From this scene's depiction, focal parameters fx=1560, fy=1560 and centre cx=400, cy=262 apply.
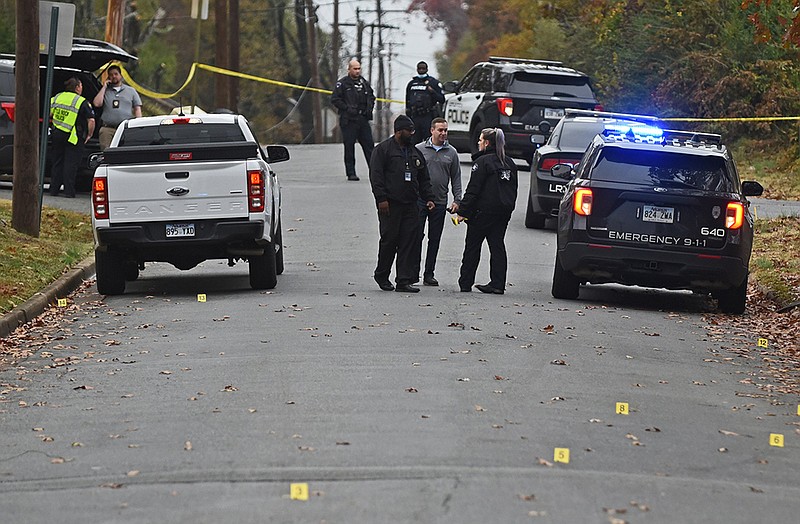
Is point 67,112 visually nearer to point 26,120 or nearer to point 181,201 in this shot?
point 26,120

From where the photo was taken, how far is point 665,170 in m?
15.3

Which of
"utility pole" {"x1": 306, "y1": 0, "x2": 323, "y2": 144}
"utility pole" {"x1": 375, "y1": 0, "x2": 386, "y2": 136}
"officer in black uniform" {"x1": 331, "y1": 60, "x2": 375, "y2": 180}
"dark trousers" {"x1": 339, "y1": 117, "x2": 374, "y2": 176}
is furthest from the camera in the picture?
"utility pole" {"x1": 375, "y1": 0, "x2": 386, "y2": 136}

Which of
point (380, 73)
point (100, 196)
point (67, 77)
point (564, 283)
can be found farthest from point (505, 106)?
point (380, 73)

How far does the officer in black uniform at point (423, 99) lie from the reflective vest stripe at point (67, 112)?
265 inches

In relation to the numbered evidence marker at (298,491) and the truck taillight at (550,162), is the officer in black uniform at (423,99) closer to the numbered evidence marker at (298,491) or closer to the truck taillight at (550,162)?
the truck taillight at (550,162)

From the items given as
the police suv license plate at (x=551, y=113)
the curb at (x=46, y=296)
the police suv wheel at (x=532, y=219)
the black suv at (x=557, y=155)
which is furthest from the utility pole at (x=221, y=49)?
the curb at (x=46, y=296)

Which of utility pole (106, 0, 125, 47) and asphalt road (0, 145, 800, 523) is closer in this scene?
asphalt road (0, 145, 800, 523)

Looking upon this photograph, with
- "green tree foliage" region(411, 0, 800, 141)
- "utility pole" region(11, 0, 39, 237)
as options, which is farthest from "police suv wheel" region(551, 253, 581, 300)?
"green tree foliage" region(411, 0, 800, 141)

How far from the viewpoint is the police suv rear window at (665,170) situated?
15.3m

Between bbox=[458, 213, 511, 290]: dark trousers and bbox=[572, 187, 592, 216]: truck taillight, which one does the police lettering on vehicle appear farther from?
bbox=[572, 187, 592, 216]: truck taillight

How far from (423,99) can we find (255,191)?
1277 cm

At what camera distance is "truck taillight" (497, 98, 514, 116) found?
94.7 feet

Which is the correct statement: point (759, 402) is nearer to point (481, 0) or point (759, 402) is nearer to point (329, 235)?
point (329, 235)

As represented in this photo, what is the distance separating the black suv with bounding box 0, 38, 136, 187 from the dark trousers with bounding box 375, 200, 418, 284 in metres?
9.82
